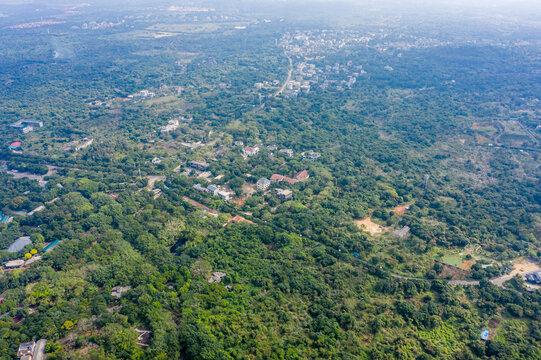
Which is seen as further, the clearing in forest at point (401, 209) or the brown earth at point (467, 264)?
the clearing in forest at point (401, 209)

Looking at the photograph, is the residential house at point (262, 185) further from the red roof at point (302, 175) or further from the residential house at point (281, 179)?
the red roof at point (302, 175)

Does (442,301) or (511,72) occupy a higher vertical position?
(511,72)

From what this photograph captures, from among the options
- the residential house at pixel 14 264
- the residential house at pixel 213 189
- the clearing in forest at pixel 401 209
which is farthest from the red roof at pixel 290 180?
the residential house at pixel 14 264

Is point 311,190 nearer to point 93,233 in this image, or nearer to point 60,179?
point 93,233

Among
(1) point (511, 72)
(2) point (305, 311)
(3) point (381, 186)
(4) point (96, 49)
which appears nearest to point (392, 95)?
(1) point (511, 72)

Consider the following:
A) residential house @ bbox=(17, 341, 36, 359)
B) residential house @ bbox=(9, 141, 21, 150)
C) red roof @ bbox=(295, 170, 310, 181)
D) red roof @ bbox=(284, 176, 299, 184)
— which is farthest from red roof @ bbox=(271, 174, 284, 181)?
Result: residential house @ bbox=(9, 141, 21, 150)

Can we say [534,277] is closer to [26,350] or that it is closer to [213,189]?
[213,189]

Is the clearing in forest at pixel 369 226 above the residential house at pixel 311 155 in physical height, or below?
below
